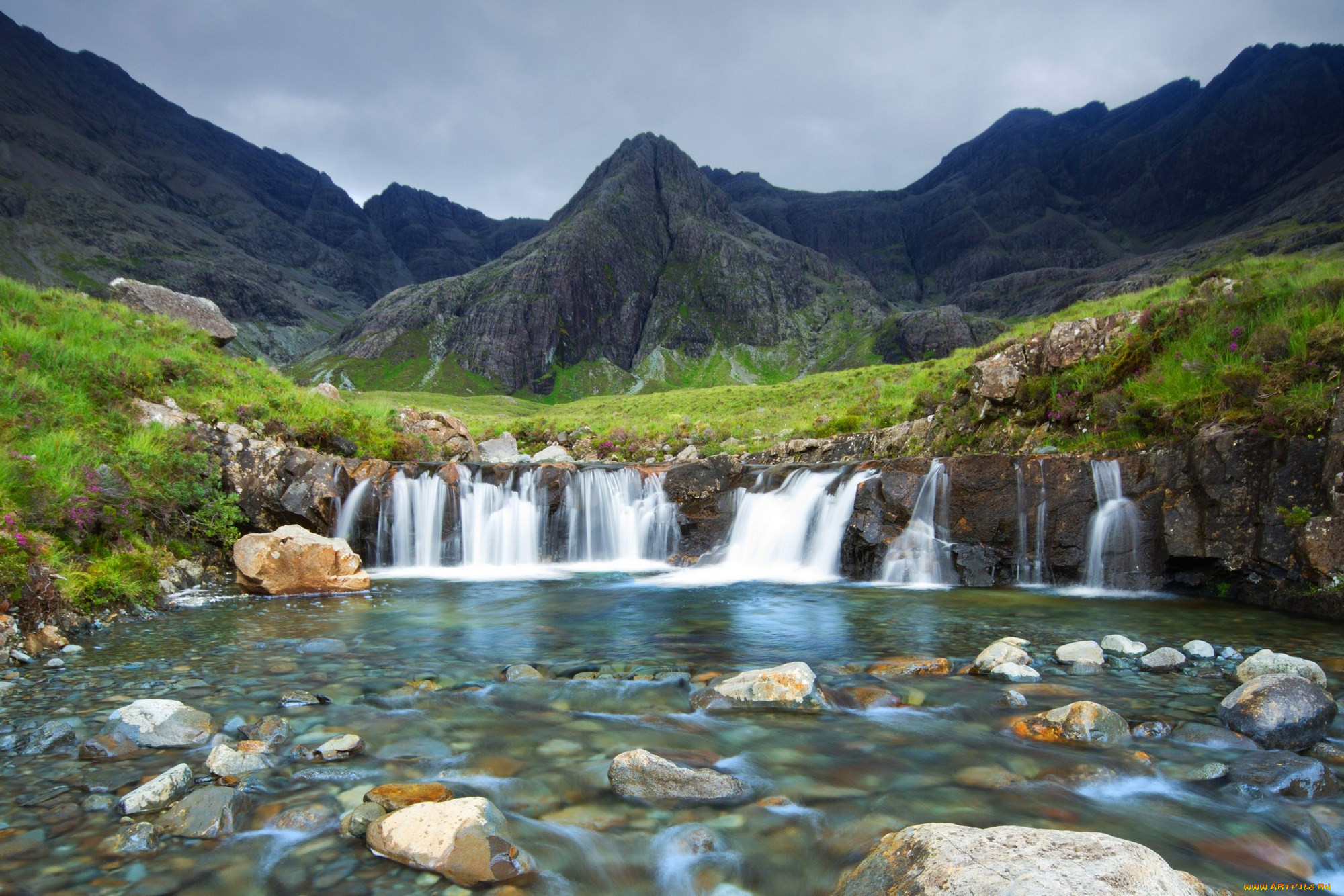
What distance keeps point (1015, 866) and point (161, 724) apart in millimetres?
6296

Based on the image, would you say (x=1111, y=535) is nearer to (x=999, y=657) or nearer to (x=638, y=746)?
(x=999, y=657)

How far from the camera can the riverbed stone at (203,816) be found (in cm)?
399

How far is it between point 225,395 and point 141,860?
16388 millimetres

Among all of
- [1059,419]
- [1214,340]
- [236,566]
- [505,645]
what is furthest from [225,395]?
[1214,340]

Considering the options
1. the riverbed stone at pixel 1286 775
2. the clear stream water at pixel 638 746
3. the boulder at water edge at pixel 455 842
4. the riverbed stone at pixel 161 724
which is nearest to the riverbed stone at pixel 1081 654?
the clear stream water at pixel 638 746

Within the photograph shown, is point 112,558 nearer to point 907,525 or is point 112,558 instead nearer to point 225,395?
point 225,395

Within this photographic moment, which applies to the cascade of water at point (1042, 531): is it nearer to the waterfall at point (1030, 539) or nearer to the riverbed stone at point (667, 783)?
the waterfall at point (1030, 539)

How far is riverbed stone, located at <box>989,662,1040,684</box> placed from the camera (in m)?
7.01

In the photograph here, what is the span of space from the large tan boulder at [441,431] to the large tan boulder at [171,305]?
7.01m

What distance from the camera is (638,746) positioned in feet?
17.9

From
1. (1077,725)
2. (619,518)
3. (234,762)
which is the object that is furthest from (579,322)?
(1077,725)

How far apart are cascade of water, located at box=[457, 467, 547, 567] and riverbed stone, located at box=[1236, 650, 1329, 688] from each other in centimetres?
1512

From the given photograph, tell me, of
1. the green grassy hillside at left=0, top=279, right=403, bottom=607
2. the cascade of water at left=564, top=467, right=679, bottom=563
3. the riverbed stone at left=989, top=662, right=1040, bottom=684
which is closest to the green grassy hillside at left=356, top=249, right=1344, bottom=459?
the green grassy hillside at left=0, top=279, right=403, bottom=607

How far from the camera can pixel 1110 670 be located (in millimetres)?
7285
